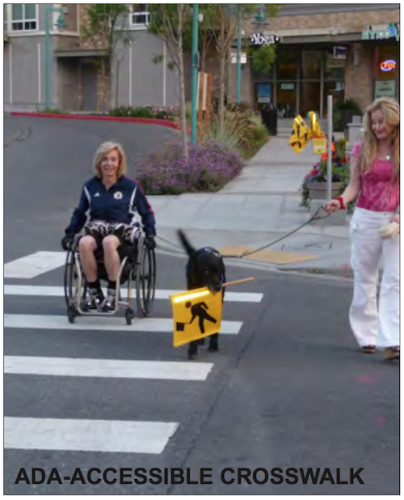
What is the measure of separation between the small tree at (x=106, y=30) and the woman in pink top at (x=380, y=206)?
120ft

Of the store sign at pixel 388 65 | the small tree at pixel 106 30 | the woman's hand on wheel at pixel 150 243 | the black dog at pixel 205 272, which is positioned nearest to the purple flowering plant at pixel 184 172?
the woman's hand on wheel at pixel 150 243

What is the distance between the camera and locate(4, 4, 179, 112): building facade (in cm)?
4684

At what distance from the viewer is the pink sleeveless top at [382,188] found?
6996 mm

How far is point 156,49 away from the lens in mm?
46688

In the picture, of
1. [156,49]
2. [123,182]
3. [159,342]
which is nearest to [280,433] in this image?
[159,342]

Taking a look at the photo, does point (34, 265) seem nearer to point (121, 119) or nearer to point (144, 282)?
point (144, 282)

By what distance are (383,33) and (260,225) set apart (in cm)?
2281

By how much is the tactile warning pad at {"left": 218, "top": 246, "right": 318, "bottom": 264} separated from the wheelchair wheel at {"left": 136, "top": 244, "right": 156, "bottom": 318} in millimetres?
3380

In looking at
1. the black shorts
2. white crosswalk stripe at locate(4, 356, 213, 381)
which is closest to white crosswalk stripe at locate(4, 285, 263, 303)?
the black shorts

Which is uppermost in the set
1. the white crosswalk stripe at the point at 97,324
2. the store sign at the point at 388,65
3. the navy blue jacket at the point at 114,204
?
the store sign at the point at 388,65

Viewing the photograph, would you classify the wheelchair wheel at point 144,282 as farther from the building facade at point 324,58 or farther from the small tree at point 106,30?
the small tree at point 106,30

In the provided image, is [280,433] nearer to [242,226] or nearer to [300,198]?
[242,226]

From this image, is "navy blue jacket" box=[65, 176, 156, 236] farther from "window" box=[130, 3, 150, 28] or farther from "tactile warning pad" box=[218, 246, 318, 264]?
"window" box=[130, 3, 150, 28]

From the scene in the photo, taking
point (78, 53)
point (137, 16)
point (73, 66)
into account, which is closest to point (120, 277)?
point (137, 16)
